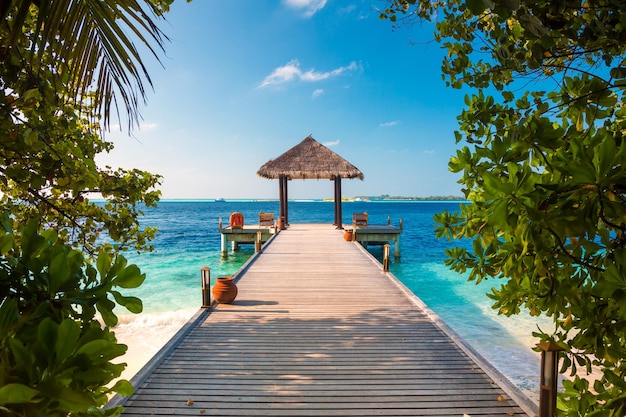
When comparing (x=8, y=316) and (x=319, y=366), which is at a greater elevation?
(x=8, y=316)

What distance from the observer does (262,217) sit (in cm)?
1764

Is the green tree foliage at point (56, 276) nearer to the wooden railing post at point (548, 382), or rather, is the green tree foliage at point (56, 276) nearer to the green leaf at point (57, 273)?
the green leaf at point (57, 273)

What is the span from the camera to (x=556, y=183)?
34.8 inches

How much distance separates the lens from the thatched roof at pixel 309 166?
50.5ft

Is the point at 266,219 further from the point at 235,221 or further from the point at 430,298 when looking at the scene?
the point at 430,298

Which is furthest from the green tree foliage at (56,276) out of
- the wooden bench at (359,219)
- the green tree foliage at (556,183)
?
the wooden bench at (359,219)

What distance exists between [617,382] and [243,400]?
289 centimetres

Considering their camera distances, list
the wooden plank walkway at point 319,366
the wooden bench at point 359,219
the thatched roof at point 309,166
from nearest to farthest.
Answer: the wooden plank walkway at point 319,366 → the thatched roof at point 309,166 → the wooden bench at point 359,219

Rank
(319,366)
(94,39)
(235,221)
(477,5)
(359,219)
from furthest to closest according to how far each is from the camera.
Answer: (235,221) → (359,219) → (319,366) → (94,39) → (477,5)

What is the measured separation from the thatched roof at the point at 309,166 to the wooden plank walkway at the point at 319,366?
32.4 ft

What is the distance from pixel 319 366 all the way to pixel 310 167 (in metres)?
12.5

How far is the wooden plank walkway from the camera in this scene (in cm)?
289

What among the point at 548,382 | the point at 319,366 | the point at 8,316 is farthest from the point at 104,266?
the point at 319,366

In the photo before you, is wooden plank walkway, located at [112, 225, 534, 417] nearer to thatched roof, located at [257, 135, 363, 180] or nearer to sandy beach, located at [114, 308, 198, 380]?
sandy beach, located at [114, 308, 198, 380]
